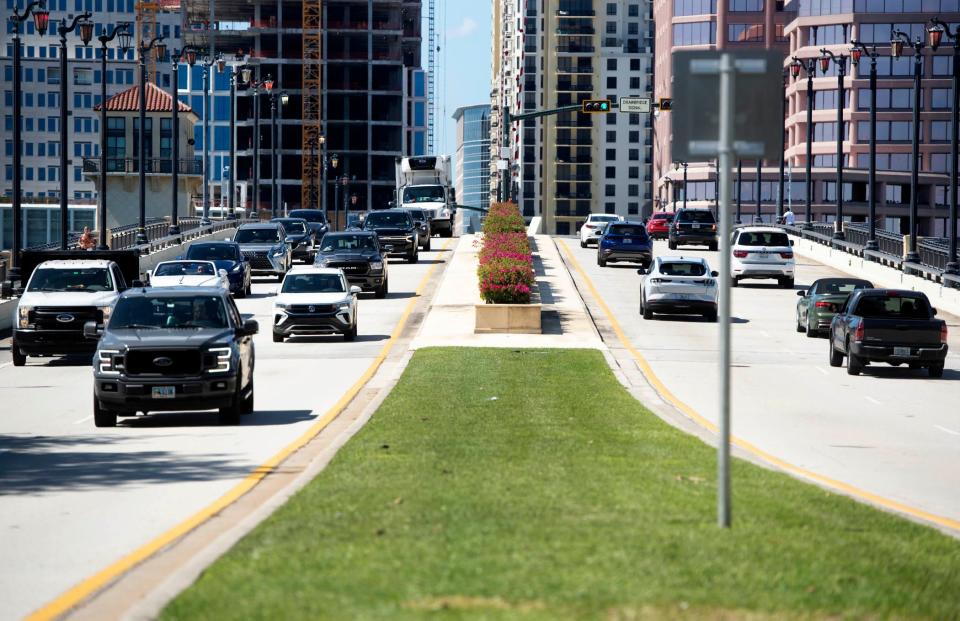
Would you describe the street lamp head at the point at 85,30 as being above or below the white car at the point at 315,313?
above

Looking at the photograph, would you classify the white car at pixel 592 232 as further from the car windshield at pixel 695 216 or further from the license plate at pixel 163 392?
the license plate at pixel 163 392

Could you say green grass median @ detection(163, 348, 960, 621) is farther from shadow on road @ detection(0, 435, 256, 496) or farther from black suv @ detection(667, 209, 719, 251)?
black suv @ detection(667, 209, 719, 251)

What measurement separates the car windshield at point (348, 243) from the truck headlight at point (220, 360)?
29.8 meters

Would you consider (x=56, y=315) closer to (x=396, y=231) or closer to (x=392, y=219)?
(x=396, y=231)

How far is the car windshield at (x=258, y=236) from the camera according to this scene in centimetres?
5731

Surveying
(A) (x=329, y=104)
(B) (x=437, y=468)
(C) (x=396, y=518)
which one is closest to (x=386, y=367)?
(B) (x=437, y=468)

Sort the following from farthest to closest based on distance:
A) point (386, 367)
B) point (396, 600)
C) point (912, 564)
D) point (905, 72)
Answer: point (905, 72) → point (386, 367) → point (912, 564) → point (396, 600)

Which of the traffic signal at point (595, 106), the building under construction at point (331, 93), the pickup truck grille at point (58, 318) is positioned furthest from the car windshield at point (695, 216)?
the building under construction at point (331, 93)

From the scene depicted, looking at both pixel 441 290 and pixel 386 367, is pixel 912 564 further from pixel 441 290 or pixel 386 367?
pixel 441 290

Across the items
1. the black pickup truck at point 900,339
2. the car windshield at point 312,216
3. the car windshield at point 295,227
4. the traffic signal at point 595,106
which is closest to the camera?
the black pickup truck at point 900,339

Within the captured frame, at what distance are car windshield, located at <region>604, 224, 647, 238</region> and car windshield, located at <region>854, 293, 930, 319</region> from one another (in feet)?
99.1

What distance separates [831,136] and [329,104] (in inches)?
2438

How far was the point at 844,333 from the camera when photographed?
31625 millimetres

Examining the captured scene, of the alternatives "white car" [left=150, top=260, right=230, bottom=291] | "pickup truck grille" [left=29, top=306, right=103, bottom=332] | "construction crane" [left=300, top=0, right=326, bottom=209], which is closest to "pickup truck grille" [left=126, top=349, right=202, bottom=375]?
"pickup truck grille" [left=29, top=306, right=103, bottom=332]
